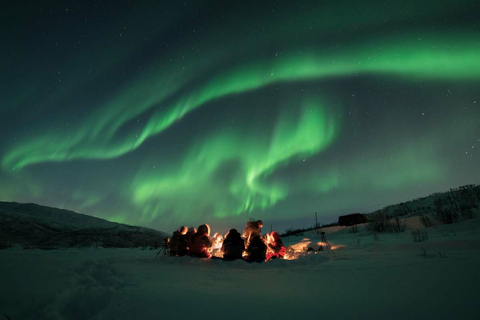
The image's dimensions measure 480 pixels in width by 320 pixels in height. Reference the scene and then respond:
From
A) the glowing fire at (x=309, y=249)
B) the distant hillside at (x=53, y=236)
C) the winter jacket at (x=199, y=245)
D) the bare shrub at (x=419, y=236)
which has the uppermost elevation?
the distant hillside at (x=53, y=236)

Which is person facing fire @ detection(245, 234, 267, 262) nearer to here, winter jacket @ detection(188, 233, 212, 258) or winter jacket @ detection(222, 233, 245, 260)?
winter jacket @ detection(222, 233, 245, 260)

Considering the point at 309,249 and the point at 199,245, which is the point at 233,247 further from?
the point at 309,249

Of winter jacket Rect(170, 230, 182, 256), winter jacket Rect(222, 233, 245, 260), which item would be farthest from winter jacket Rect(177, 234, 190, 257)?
winter jacket Rect(222, 233, 245, 260)

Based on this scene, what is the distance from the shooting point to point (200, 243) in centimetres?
866

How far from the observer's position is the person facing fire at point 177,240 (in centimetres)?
940

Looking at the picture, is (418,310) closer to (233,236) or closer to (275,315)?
(275,315)

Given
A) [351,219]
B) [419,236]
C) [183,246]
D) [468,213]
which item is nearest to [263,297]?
[183,246]

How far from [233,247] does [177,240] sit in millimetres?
3245

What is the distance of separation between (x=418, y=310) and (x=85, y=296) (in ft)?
12.2

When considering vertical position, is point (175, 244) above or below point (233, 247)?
above

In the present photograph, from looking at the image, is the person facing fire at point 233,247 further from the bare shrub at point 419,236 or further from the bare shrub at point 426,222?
the bare shrub at point 426,222

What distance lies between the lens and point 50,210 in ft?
149

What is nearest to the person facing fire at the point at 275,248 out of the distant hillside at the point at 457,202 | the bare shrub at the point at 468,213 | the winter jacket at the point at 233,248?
the winter jacket at the point at 233,248

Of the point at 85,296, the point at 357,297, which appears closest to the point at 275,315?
the point at 357,297
